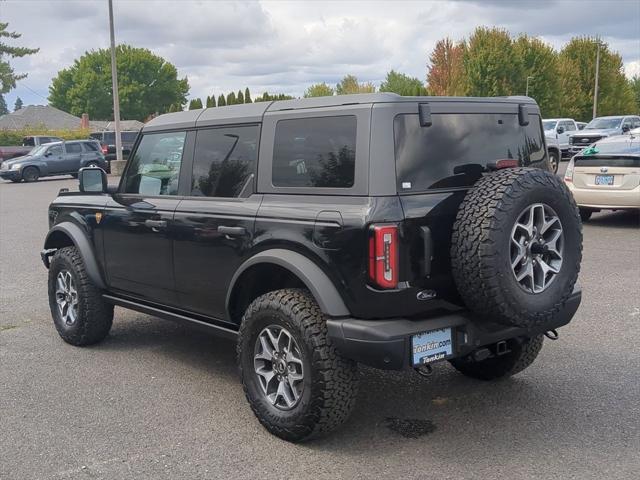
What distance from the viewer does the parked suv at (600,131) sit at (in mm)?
28625

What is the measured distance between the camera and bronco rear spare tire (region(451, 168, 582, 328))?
352 centimetres

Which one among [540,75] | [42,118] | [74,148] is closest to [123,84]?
[42,118]

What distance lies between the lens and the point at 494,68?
5438 cm

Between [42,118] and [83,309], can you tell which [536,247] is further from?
[42,118]

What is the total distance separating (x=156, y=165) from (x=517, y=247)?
283cm

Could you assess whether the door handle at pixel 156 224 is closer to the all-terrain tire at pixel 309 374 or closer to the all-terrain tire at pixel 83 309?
the all-terrain tire at pixel 83 309

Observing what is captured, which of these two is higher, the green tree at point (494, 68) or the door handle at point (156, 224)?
the green tree at point (494, 68)

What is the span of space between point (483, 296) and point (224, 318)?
5.84 ft

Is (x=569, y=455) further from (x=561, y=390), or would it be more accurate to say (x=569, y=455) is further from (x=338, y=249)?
(x=338, y=249)

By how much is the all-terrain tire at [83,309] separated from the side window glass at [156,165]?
0.83 metres

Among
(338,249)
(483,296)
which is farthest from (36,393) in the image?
(483,296)

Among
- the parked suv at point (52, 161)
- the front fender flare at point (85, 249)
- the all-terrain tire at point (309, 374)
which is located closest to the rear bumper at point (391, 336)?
the all-terrain tire at point (309, 374)

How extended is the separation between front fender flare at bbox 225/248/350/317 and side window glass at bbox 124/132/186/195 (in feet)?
4.37

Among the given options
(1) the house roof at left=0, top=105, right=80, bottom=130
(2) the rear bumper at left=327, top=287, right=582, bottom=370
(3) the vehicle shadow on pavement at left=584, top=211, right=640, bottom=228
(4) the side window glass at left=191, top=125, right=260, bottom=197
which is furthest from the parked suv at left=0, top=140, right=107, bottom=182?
(1) the house roof at left=0, top=105, right=80, bottom=130
